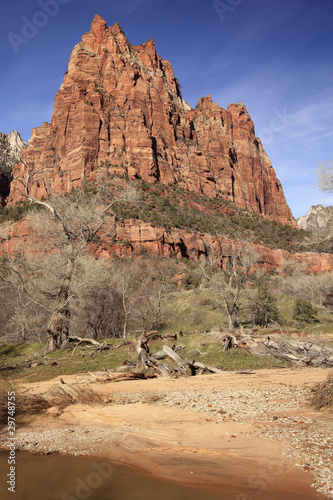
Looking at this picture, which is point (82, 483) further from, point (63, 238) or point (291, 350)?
point (63, 238)

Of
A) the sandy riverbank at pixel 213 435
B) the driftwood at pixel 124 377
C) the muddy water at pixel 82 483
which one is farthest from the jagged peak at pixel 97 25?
the muddy water at pixel 82 483

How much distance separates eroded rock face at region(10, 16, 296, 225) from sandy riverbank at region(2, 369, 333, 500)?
6421cm

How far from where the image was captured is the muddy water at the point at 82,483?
328 cm

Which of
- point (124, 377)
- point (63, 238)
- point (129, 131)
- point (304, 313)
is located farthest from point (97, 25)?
point (124, 377)

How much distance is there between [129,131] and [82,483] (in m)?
79.3

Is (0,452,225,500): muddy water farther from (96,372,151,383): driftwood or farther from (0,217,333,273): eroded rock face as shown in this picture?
(0,217,333,273): eroded rock face

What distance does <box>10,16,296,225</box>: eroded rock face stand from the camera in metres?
72.4

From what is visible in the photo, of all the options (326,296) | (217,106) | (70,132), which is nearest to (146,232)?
(326,296)

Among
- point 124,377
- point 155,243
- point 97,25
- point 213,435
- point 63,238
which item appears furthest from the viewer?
point 97,25

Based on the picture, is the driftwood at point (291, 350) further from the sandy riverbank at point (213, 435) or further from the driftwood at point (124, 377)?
the driftwood at point (124, 377)

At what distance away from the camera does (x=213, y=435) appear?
182 inches

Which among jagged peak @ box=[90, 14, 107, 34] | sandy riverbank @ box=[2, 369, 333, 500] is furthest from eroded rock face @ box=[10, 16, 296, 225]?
sandy riverbank @ box=[2, 369, 333, 500]

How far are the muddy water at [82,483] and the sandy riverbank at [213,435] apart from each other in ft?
0.67

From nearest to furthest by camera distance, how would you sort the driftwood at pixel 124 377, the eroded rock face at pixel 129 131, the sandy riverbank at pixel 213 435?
the sandy riverbank at pixel 213 435 < the driftwood at pixel 124 377 < the eroded rock face at pixel 129 131
